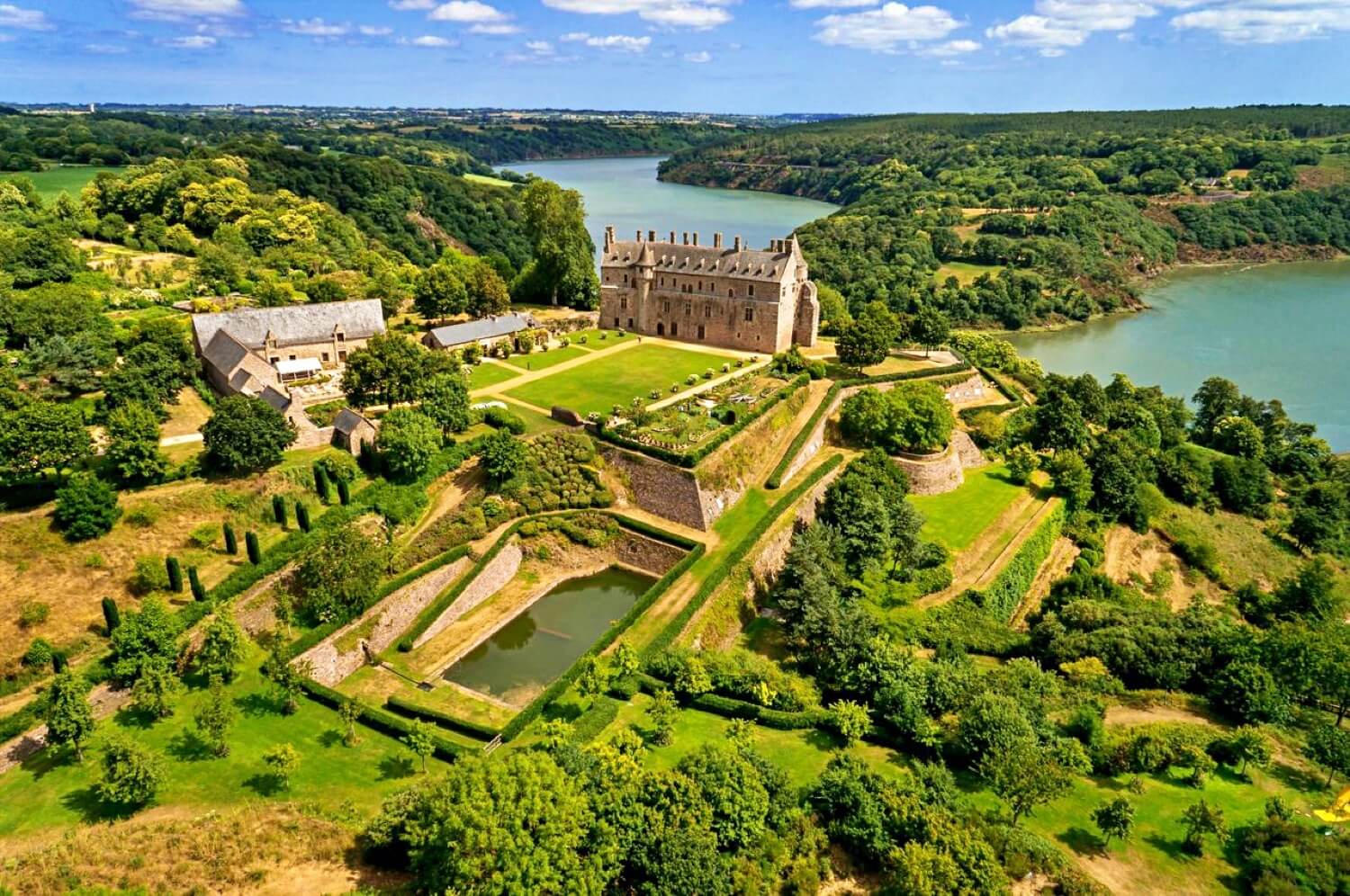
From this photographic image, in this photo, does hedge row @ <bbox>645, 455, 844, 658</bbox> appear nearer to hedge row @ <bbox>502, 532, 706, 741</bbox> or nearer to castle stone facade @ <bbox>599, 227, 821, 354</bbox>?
hedge row @ <bbox>502, 532, 706, 741</bbox>

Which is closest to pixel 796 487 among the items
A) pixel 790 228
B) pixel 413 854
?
pixel 413 854

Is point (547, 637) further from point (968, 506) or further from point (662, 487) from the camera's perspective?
point (968, 506)

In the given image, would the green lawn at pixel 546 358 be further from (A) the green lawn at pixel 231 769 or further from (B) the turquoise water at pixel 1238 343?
(B) the turquoise water at pixel 1238 343

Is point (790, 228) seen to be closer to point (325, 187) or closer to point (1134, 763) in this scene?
point (325, 187)

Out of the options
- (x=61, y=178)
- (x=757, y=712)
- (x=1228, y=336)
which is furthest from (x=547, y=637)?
(x=61, y=178)

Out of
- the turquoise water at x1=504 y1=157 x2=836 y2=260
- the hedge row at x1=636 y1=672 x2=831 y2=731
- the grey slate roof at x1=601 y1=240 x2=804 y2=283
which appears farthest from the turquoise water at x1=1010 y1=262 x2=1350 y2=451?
the hedge row at x1=636 y1=672 x2=831 y2=731
